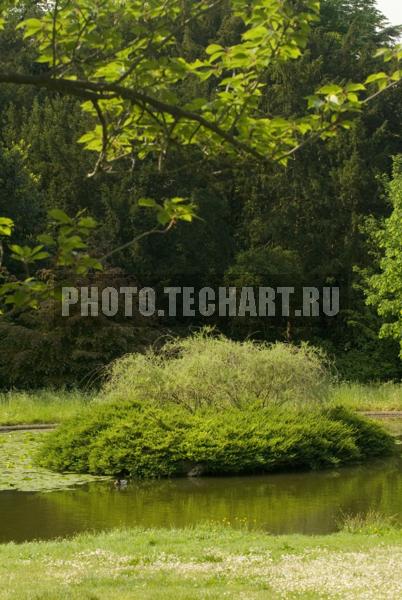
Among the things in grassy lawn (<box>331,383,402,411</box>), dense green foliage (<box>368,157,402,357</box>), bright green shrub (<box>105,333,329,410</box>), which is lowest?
grassy lawn (<box>331,383,402,411</box>)

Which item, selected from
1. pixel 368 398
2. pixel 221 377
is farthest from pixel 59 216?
pixel 368 398

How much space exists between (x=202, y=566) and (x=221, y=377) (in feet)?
27.1

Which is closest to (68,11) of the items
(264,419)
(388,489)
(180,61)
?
(180,61)

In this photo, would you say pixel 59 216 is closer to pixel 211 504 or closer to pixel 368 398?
pixel 211 504

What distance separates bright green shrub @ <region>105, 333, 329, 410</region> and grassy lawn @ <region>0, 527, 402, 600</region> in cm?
639

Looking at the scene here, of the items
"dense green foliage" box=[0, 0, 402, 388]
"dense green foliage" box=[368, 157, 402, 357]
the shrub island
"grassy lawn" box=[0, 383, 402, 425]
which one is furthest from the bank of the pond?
"dense green foliage" box=[368, 157, 402, 357]

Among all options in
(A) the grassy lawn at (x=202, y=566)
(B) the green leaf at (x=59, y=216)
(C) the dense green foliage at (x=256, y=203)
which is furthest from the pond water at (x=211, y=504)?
(C) the dense green foliage at (x=256, y=203)

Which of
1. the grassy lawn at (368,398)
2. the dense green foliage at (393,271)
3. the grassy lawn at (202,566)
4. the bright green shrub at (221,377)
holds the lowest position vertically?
the grassy lawn at (368,398)

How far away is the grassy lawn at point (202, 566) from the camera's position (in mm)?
6148

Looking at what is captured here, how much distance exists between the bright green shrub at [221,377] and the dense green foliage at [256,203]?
934 cm

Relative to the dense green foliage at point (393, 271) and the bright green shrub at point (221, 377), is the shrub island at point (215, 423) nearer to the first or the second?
the bright green shrub at point (221, 377)

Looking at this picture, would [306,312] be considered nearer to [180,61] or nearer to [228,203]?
[228,203]

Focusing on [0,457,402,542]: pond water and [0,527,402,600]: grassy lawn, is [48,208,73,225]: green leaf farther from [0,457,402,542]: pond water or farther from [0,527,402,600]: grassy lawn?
[0,457,402,542]: pond water

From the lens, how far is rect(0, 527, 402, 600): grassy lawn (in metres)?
6.15
